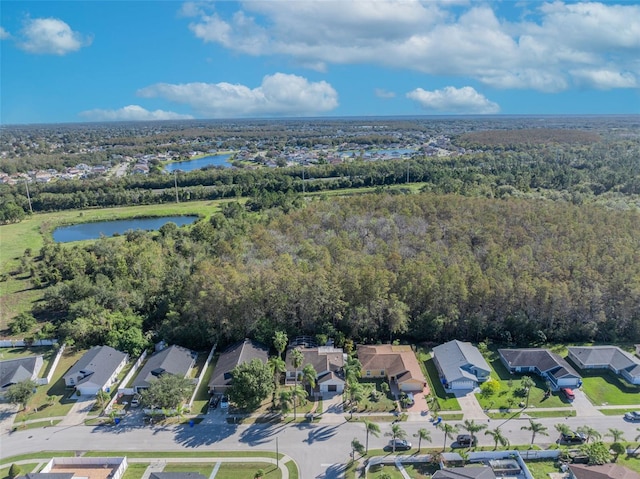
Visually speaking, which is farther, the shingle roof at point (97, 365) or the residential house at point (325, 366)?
the shingle roof at point (97, 365)

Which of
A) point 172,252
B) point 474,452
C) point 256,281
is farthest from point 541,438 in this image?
point 172,252

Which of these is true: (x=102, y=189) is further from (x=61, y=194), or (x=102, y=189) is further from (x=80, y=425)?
(x=80, y=425)

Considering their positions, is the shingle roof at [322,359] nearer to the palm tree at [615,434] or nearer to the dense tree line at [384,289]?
the dense tree line at [384,289]

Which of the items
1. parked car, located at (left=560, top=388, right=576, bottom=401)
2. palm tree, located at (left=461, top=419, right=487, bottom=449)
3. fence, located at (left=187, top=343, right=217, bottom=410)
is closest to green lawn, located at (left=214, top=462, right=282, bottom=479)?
fence, located at (left=187, top=343, right=217, bottom=410)

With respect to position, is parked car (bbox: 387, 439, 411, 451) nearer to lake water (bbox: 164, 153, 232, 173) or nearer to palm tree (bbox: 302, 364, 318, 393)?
palm tree (bbox: 302, 364, 318, 393)

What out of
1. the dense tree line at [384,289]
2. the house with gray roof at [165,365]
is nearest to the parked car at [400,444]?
the dense tree line at [384,289]

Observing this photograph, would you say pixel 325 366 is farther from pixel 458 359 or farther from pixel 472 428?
pixel 472 428

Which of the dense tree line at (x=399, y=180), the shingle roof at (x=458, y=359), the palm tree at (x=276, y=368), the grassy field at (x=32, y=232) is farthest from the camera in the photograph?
the dense tree line at (x=399, y=180)
